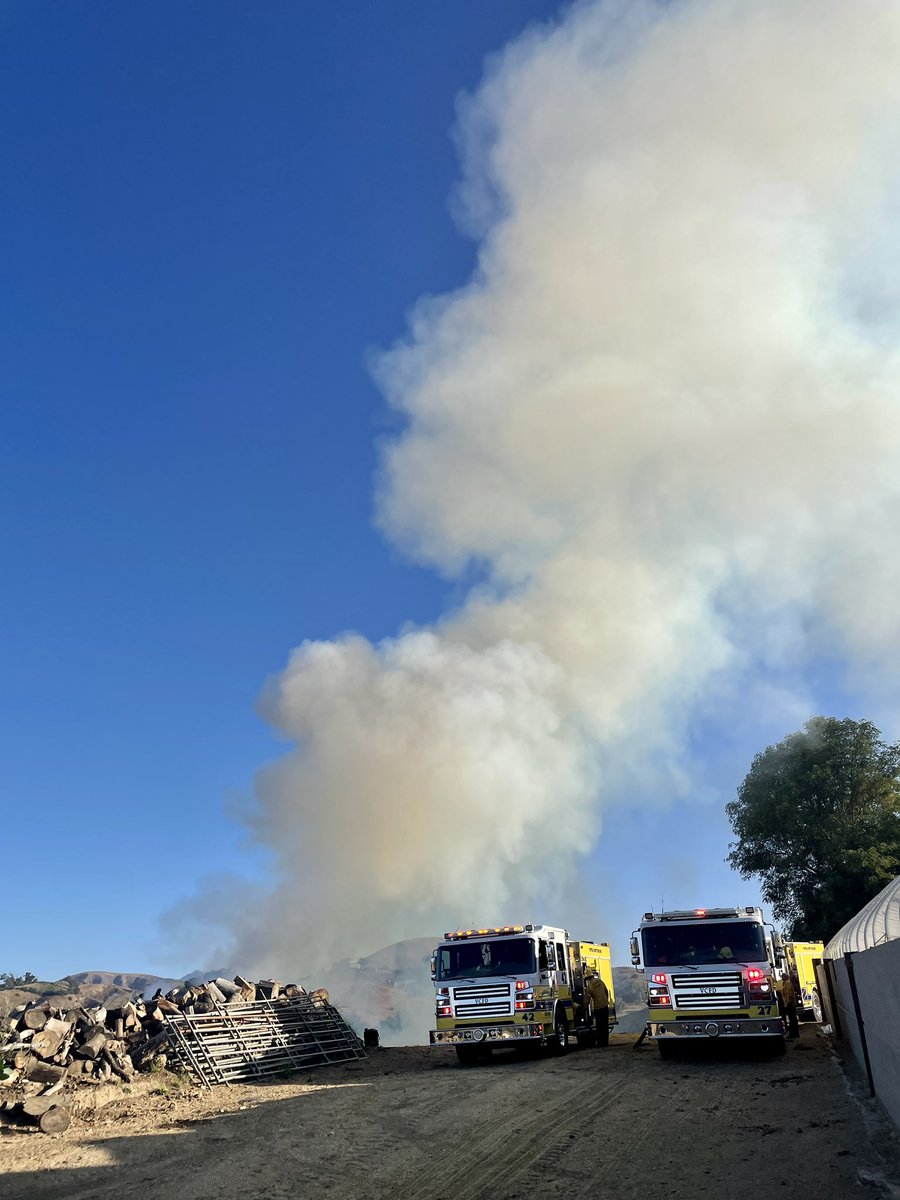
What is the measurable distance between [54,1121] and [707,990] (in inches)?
485

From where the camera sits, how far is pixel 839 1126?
10.5 m

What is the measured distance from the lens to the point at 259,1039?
19953 mm

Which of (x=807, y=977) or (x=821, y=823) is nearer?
(x=807, y=977)

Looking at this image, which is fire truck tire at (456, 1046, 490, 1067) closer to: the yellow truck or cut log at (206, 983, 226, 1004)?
cut log at (206, 983, 226, 1004)

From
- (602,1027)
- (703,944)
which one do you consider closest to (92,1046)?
(703,944)

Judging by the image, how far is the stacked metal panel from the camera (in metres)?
18.2

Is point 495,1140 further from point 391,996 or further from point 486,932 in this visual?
point 391,996

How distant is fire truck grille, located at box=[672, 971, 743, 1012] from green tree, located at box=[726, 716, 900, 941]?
22338mm

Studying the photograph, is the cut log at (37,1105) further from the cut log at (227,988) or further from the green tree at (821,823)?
the green tree at (821,823)

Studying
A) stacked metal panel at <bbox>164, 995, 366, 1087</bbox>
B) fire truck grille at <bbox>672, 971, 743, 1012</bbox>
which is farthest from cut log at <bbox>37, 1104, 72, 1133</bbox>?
fire truck grille at <bbox>672, 971, 743, 1012</bbox>

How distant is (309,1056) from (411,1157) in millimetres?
11283

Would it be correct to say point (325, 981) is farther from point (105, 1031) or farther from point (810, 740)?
point (105, 1031)

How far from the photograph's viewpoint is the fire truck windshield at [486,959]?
1975 centimetres

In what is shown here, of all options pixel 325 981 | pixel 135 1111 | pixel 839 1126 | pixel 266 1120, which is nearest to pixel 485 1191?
pixel 839 1126
